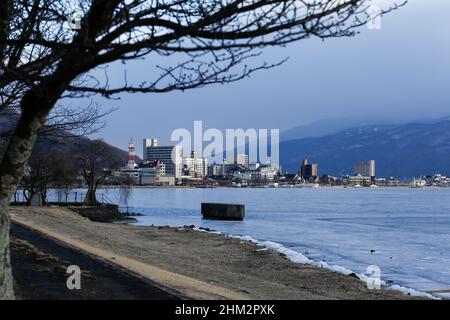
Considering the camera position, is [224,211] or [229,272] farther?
[224,211]

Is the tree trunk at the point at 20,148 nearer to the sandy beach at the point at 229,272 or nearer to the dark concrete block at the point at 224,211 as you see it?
the sandy beach at the point at 229,272

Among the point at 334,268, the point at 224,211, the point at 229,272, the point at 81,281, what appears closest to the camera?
the point at 81,281

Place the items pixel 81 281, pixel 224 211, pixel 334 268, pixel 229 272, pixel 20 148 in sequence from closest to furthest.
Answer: pixel 20 148, pixel 81 281, pixel 229 272, pixel 334 268, pixel 224 211

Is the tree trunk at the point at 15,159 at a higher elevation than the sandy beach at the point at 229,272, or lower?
higher

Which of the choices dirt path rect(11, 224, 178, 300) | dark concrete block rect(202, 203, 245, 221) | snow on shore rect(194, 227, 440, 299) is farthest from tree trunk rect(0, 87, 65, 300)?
dark concrete block rect(202, 203, 245, 221)

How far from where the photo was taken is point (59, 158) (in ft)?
228

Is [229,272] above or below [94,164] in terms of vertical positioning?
below

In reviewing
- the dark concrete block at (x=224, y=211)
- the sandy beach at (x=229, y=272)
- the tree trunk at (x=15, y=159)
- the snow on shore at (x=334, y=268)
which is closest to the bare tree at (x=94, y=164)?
the dark concrete block at (x=224, y=211)

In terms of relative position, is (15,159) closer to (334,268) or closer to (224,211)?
(334,268)

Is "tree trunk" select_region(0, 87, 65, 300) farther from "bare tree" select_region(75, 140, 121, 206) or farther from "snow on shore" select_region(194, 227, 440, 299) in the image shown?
"bare tree" select_region(75, 140, 121, 206)

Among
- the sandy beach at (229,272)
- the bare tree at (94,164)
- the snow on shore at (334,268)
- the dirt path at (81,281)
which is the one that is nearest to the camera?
the dirt path at (81,281)

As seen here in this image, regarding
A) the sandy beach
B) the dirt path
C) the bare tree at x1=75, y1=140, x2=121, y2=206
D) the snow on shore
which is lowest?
the snow on shore

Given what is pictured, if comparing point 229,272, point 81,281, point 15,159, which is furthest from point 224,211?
point 15,159
